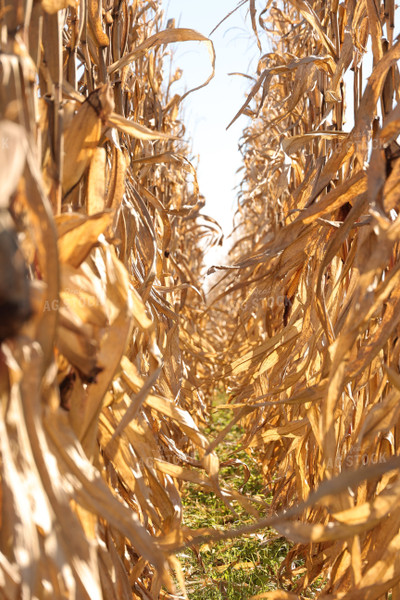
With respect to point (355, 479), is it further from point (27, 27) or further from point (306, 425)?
point (27, 27)

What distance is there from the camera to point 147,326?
681 millimetres

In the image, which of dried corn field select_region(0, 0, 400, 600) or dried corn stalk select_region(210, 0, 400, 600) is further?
dried corn stalk select_region(210, 0, 400, 600)

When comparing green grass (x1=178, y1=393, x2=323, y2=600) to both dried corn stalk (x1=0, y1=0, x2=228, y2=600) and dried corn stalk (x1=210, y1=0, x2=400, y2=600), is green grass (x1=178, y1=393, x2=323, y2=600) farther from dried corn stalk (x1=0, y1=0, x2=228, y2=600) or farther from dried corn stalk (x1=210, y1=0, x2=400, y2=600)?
dried corn stalk (x1=0, y1=0, x2=228, y2=600)

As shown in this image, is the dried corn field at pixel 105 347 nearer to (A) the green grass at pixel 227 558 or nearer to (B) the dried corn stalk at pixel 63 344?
(B) the dried corn stalk at pixel 63 344

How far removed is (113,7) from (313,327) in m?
0.70

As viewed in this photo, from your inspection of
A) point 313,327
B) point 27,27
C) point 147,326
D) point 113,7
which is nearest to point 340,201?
point 313,327

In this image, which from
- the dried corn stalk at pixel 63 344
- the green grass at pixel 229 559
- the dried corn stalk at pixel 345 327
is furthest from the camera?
the green grass at pixel 229 559

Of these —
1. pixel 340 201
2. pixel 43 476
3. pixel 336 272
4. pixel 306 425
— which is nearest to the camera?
pixel 43 476

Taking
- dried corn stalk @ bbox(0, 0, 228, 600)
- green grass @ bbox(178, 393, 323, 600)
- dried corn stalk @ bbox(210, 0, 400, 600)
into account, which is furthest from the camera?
green grass @ bbox(178, 393, 323, 600)

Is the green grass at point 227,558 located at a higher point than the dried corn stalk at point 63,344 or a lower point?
lower

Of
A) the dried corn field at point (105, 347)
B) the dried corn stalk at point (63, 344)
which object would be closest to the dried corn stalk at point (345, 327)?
Result: the dried corn field at point (105, 347)

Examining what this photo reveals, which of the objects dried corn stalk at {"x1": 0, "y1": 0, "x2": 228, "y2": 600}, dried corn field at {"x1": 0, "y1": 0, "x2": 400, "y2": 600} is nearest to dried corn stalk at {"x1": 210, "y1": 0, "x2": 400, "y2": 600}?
dried corn field at {"x1": 0, "y1": 0, "x2": 400, "y2": 600}

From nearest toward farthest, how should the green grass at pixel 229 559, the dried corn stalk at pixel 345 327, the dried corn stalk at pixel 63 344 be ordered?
1. the dried corn stalk at pixel 63 344
2. the dried corn stalk at pixel 345 327
3. the green grass at pixel 229 559

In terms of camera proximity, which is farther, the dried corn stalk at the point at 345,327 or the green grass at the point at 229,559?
the green grass at the point at 229,559
